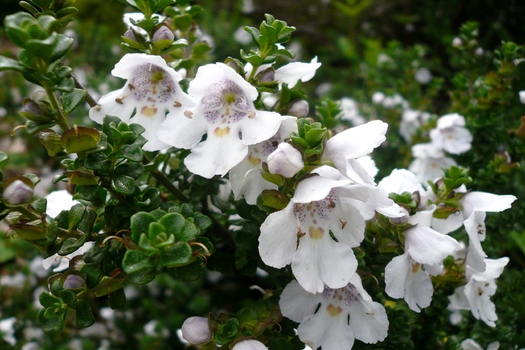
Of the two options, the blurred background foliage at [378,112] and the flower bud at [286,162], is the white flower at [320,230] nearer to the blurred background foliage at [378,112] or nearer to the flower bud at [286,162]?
the flower bud at [286,162]

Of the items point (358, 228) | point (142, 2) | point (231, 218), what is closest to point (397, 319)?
point (358, 228)

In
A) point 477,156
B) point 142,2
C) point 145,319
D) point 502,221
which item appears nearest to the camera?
point 142,2

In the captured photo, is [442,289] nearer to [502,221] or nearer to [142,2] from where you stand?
[502,221]

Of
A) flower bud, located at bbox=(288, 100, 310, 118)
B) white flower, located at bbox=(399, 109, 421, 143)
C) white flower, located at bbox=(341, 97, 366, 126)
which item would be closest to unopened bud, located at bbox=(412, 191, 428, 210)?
flower bud, located at bbox=(288, 100, 310, 118)

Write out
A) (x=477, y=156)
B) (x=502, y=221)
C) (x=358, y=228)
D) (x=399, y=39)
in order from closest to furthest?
(x=358, y=228)
(x=502, y=221)
(x=477, y=156)
(x=399, y=39)

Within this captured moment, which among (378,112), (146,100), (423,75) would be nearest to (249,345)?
(146,100)
